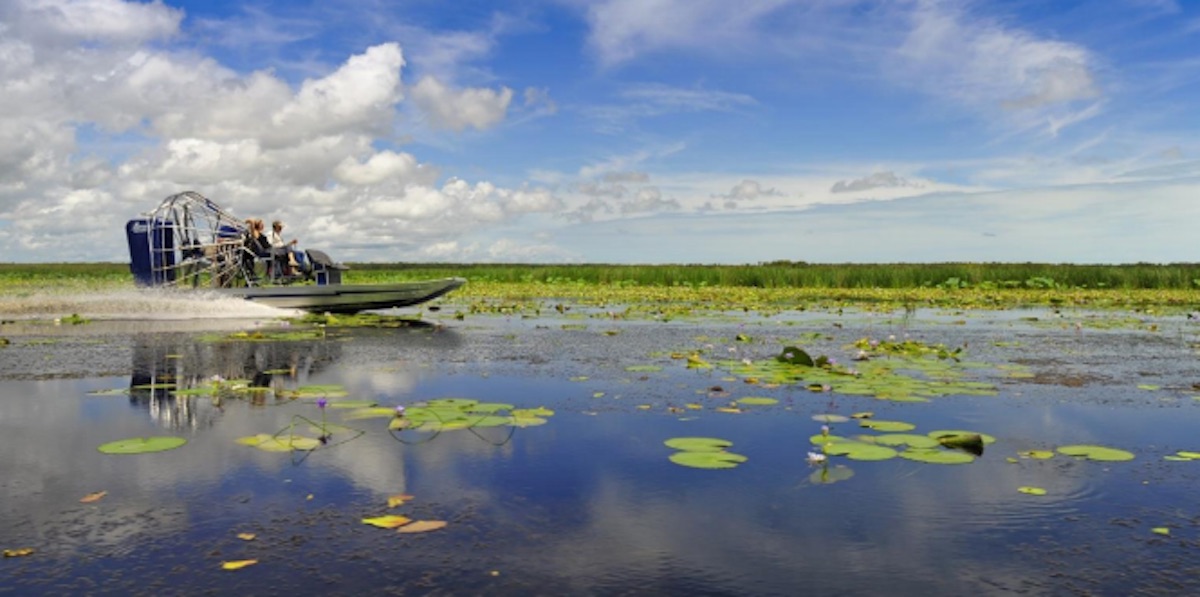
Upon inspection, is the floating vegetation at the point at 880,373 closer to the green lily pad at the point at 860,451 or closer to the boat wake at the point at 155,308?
the green lily pad at the point at 860,451

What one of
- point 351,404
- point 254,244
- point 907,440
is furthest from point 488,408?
point 254,244

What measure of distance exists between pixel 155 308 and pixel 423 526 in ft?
61.2

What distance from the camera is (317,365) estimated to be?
1030 cm

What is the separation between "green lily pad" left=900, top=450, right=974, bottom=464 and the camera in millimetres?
5379

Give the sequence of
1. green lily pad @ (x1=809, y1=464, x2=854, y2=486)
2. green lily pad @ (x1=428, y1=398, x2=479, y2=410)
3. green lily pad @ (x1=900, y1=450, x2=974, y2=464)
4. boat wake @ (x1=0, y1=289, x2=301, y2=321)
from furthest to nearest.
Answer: boat wake @ (x1=0, y1=289, x2=301, y2=321) < green lily pad @ (x1=428, y1=398, x2=479, y2=410) < green lily pad @ (x1=900, y1=450, x2=974, y2=464) < green lily pad @ (x1=809, y1=464, x2=854, y2=486)

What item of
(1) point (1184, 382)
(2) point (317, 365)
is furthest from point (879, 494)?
(2) point (317, 365)

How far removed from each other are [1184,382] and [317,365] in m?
10.0

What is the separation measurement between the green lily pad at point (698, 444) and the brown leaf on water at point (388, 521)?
219 centimetres

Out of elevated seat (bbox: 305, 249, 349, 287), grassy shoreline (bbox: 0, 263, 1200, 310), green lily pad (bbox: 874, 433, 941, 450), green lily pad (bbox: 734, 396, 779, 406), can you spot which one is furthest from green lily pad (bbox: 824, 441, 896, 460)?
grassy shoreline (bbox: 0, 263, 1200, 310)

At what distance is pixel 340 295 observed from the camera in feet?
60.8

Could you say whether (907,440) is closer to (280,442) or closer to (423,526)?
(423,526)

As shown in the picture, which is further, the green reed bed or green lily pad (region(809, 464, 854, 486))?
the green reed bed

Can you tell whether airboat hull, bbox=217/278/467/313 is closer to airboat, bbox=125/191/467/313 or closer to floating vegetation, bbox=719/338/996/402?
airboat, bbox=125/191/467/313

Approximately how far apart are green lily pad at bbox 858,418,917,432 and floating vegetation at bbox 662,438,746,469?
1.30 metres
